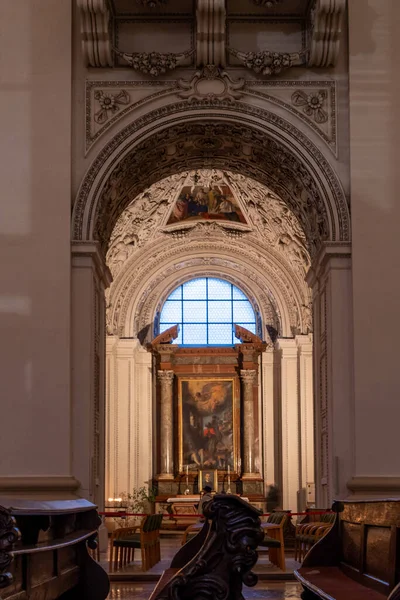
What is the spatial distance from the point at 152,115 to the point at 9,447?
4832 mm

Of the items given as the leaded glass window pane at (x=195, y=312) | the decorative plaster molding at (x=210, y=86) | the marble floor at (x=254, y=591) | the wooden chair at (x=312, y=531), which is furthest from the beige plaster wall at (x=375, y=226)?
the leaded glass window pane at (x=195, y=312)

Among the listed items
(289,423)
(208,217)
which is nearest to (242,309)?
(208,217)

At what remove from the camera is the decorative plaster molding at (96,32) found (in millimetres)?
13633

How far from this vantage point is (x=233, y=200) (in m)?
23.0

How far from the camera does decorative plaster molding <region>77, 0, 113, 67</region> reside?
13.6 metres

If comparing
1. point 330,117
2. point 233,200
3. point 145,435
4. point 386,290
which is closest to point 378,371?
point 386,290

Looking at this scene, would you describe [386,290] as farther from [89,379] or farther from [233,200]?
[233,200]

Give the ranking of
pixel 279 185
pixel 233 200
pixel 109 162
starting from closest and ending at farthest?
pixel 109 162 → pixel 279 185 → pixel 233 200

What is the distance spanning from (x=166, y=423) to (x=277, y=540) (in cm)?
1156

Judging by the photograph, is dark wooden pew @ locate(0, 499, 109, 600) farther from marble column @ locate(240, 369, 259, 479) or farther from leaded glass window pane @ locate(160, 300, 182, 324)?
leaded glass window pane @ locate(160, 300, 182, 324)

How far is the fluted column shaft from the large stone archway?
377 inches

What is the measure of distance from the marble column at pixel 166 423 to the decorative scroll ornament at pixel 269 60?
11.8 metres

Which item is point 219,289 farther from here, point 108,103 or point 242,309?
point 108,103

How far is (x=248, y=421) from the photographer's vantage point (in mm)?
24922
